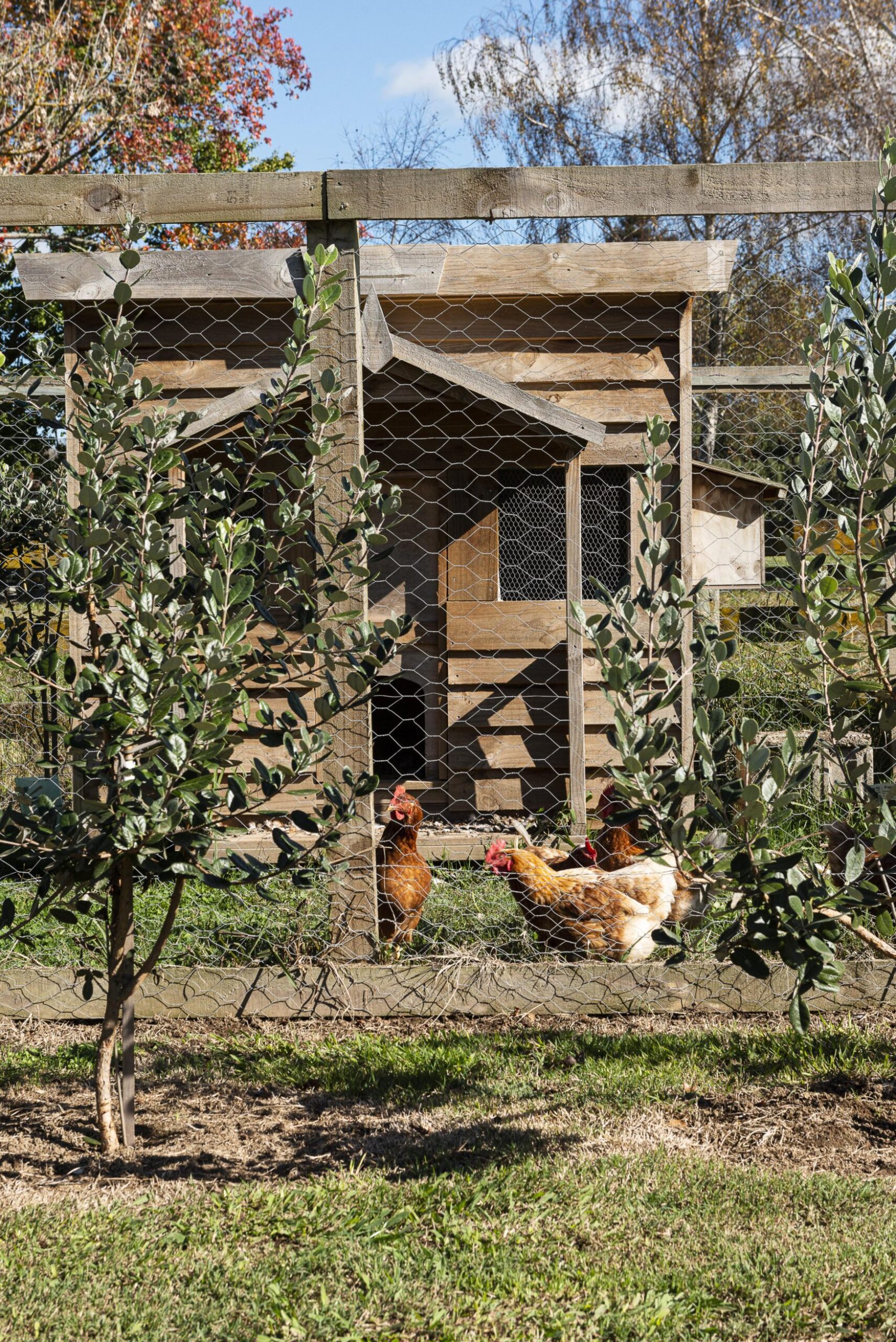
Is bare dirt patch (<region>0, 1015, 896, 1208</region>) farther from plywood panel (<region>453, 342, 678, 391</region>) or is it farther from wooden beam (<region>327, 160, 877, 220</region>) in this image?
plywood panel (<region>453, 342, 678, 391</region>)

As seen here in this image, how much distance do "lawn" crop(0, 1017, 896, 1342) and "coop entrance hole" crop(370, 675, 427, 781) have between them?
344 cm

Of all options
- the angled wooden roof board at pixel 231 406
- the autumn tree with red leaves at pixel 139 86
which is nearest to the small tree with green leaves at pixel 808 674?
the angled wooden roof board at pixel 231 406

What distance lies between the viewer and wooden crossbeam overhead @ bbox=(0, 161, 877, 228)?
3375 millimetres

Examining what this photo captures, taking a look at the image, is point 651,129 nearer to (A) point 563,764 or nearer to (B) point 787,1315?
(A) point 563,764

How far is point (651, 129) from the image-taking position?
22.4 m

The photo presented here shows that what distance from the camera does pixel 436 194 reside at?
343 cm

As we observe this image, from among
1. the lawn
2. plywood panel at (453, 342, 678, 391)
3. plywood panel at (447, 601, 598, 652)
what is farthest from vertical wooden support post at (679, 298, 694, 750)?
the lawn

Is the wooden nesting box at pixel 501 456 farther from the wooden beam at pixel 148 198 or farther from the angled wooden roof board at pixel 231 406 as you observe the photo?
the wooden beam at pixel 148 198

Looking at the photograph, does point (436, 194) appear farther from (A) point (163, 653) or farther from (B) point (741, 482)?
(B) point (741, 482)

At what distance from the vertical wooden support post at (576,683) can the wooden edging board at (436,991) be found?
232 centimetres

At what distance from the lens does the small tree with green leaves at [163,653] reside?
229 centimetres

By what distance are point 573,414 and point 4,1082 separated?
13.5ft

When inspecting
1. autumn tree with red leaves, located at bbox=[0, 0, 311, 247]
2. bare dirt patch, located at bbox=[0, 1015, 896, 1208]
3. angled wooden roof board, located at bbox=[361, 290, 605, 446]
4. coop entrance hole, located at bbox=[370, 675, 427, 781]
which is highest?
autumn tree with red leaves, located at bbox=[0, 0, 311, 247]

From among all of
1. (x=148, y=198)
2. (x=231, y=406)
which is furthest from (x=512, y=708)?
(x=148, y=198)
